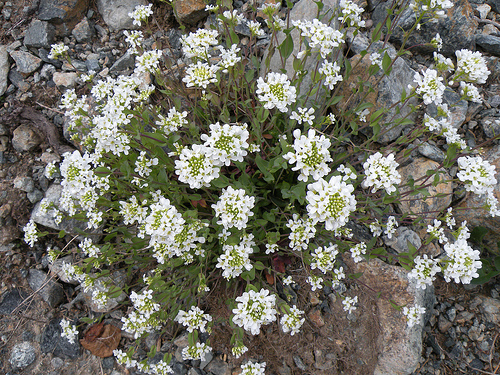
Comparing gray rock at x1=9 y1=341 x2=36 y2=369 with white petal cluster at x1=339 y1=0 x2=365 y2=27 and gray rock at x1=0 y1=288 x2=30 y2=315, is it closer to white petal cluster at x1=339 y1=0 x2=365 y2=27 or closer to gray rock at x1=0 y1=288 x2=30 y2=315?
gray rock at x1=0 y1=288 x2=30 y2=315

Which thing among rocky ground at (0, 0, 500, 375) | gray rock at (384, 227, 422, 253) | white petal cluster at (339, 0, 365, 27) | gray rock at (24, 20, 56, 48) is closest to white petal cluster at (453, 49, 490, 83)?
white petal cluster at (339, 0, 365, 27)

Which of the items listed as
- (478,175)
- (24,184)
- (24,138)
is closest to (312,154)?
(478,175)

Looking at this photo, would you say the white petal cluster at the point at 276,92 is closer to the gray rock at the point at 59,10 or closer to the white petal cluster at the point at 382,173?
the white petal cluster at the point at 382,173

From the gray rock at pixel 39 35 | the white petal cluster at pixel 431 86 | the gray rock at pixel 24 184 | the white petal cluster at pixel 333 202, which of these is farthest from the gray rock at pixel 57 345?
the white petal cluster at pixel 431 86

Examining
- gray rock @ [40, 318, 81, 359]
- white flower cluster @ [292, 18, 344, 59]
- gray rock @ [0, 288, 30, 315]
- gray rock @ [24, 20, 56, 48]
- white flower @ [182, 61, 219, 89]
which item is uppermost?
white flower cluster @ [292, 18, 344, 59]

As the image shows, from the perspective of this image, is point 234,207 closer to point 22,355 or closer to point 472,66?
point 472,66

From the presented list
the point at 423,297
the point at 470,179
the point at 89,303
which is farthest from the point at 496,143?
the point at 89,303

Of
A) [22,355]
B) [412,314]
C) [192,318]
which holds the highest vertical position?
[412,314]

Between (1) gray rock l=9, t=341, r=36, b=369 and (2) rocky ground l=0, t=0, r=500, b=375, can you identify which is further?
(1) gray rock l=9, t=341, r=36, b=369
